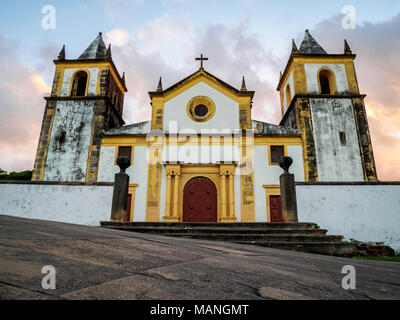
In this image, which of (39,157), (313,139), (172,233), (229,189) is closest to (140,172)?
(229,189)

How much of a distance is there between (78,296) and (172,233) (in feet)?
19.9

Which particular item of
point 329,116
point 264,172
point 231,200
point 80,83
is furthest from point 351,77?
point 80,83

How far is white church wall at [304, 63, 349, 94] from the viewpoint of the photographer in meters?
18.2

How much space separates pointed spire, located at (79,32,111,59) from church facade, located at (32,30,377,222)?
1721 mm

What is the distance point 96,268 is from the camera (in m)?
2.01

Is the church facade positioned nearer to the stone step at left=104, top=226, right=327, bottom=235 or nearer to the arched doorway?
the arched doorway

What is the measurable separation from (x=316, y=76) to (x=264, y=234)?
1512cm

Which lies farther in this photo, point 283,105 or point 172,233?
point 283,105

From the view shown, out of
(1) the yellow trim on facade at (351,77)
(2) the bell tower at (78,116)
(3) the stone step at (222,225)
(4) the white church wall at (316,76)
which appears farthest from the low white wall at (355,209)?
(2) the bell tower at (78,116)

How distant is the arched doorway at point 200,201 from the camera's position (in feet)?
48.5

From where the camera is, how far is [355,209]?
32.2 feet
